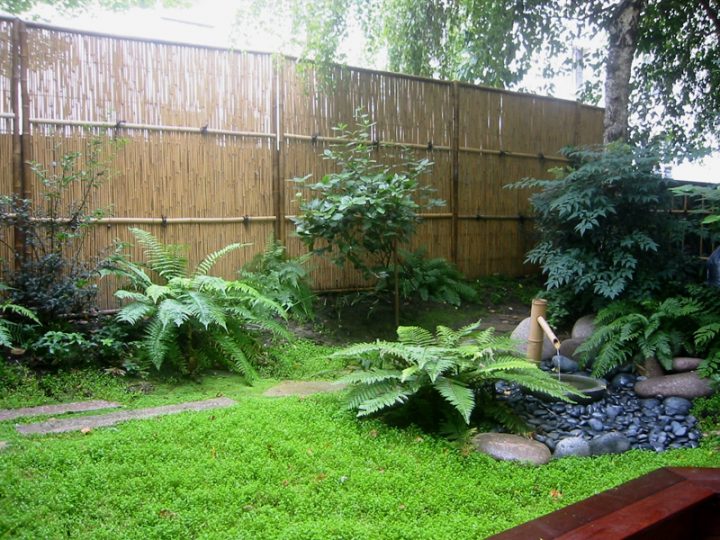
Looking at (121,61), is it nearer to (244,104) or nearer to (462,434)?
(244,104)

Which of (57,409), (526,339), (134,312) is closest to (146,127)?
(134,312)

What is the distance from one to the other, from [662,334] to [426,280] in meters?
2.57

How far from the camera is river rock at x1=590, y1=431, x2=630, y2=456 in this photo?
3.84m

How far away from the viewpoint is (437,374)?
377cm

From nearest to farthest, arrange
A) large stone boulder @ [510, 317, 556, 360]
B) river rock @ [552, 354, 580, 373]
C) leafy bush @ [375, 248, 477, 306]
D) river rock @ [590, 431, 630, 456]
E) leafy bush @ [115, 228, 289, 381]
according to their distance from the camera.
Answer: river rock @ [590, 431, 630, 456], leafy bush @ [115, 228, 289, 381], river rock @ [552, 354, 580, 373], large stone boulder @ [510, 317, 556, 360], leafy bush @ [375, 248, 477, 306]

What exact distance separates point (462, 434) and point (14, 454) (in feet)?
8.07

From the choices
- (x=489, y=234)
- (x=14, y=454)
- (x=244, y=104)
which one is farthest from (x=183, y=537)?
(x=489, y=234)

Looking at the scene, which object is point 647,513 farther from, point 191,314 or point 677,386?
point 191,314

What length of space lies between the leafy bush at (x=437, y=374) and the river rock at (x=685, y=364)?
5.56 feet

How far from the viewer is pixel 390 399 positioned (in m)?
3.78

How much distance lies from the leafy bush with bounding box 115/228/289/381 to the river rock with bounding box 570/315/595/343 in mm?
3039

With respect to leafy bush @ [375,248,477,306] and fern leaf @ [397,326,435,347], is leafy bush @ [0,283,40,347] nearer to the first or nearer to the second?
fern leaf @ [397,326,435,347]

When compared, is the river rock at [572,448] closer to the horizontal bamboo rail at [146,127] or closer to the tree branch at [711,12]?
the horizontal bamboo rail at [146,127]

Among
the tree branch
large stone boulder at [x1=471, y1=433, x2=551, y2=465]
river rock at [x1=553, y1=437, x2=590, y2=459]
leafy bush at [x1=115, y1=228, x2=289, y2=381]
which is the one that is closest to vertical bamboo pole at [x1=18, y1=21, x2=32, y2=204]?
leafy bush at [x1=115, y1=228, x2=289, y2=381]
